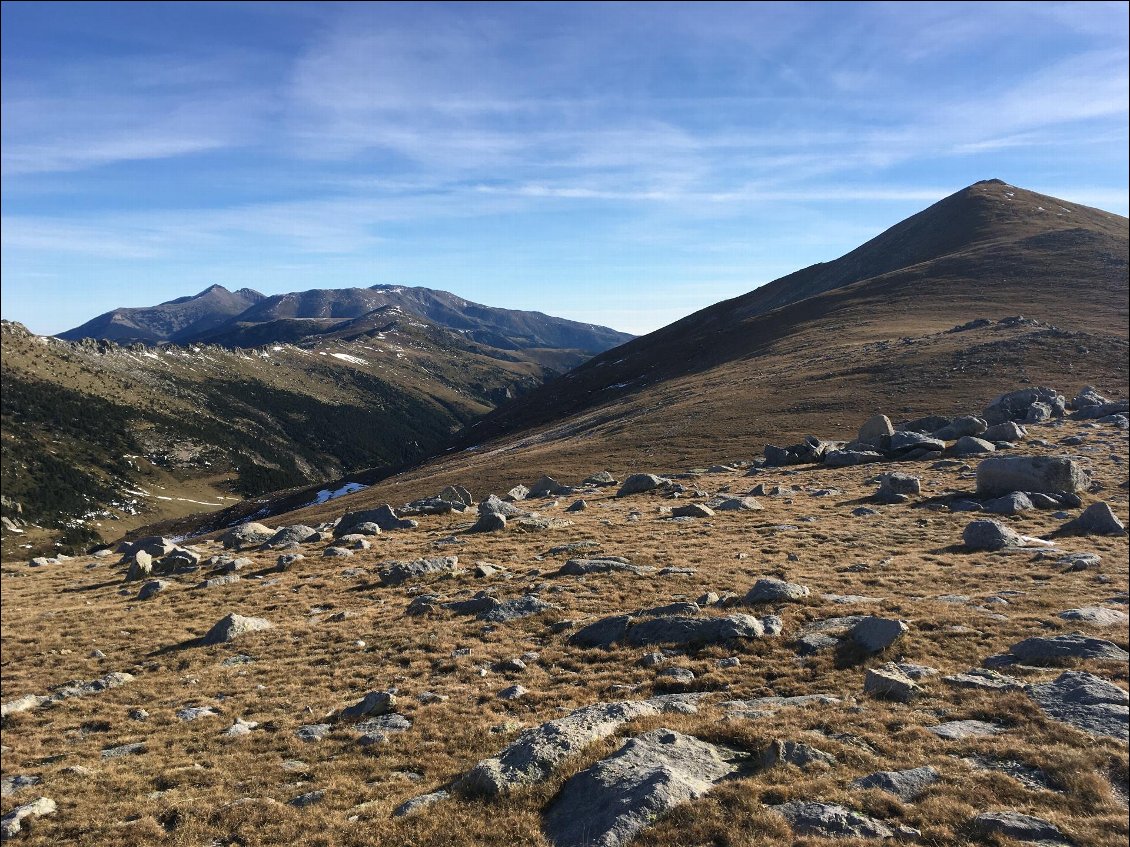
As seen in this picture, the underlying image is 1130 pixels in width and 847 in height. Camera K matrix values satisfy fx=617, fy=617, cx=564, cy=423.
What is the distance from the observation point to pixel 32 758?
16.8m

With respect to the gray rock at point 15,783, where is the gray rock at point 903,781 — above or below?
above

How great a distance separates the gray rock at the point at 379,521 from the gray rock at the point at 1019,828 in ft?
→ 121

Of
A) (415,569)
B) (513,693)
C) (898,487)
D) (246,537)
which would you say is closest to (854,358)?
(898,487)

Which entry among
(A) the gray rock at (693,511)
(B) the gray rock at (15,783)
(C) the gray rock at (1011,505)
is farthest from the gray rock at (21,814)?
(C) the gray rock at (1011,505)

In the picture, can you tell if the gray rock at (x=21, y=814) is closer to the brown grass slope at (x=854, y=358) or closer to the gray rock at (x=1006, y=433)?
the brown grass slope at (x=854, y=358)

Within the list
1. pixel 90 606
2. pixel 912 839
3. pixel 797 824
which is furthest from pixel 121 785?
pixel 90 606

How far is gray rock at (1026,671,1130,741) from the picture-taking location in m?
12.5

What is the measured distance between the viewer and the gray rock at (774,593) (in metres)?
21.4

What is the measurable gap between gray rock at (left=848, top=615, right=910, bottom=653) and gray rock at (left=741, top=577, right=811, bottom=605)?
3.35m

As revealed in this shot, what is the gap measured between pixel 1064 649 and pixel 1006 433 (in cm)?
3424

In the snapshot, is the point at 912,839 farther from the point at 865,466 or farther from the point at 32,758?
the point at 865,466

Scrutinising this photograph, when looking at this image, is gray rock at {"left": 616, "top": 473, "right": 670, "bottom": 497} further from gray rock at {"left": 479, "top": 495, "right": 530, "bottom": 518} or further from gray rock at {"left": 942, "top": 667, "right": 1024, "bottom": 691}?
gray rock at {"left": 942, "top": 667, "right": 1024, "bottom": 691}

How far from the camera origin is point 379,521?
44.2 m

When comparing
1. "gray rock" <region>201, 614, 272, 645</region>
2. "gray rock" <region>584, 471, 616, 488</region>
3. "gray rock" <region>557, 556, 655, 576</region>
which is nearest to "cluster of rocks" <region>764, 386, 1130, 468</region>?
"gray rock" <region>584, 471, 616, 488</region>
